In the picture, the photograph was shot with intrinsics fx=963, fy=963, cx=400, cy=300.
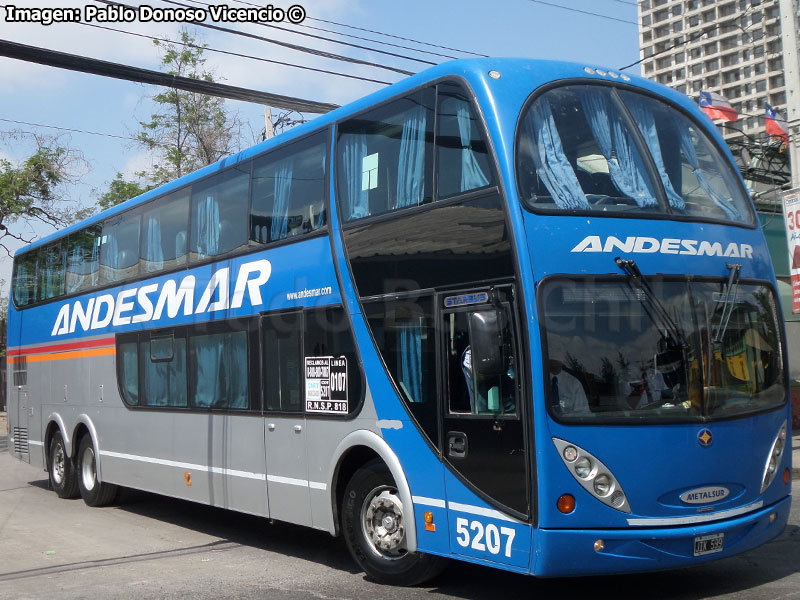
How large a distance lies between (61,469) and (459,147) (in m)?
10.3

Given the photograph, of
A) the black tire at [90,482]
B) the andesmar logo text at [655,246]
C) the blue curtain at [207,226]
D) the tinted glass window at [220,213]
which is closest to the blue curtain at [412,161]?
the andesmar logo text at [655,246]

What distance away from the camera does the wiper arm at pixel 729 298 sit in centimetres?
700

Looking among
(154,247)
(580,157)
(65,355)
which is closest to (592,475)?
(580,157)

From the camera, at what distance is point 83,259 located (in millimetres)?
14195

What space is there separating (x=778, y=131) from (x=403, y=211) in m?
22.7

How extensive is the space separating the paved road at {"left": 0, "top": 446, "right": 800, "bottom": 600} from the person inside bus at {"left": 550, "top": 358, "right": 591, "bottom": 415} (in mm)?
1797

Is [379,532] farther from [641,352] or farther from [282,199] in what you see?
[282,199]

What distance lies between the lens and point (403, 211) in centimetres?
776

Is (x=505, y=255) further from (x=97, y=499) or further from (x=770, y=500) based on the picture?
(x=97, y=499)

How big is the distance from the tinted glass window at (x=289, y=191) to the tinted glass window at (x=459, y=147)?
1.67 m

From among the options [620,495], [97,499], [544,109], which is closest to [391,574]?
[620,495]

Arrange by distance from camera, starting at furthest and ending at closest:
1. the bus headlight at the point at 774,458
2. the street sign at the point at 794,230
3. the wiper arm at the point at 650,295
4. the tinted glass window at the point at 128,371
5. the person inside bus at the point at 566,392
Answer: the street sign at the point at 794,230, the tinted glass window at the point at 128,371, the bus headlight at the point at 774,458, the wiper arm at the point at 650,295, the person inside bus at the point at 566,392

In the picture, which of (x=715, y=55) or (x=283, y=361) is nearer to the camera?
(x=283, y=361)

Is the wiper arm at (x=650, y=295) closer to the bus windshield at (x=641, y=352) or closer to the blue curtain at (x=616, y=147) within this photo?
the bus windshield at (x=641, y=352)
